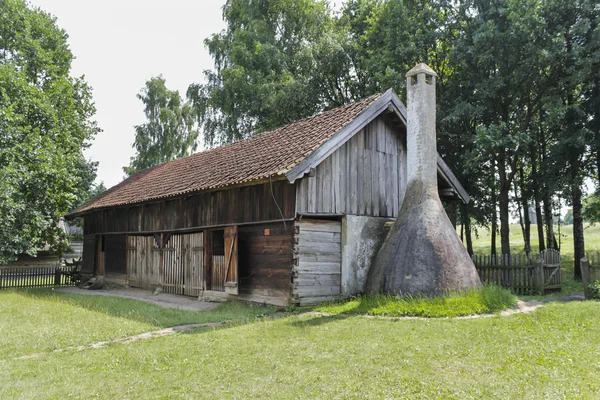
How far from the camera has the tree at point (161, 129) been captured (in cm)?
4009

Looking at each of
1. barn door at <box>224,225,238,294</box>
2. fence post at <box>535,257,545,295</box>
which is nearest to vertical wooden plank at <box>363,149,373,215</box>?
barn door at <box>224,225,238,294</box>

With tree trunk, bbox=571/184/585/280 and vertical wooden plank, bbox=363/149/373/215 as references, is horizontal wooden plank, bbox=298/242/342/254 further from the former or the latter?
tree trunk, bbox=571/184/585/280

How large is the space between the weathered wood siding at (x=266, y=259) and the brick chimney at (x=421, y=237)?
7.69 ft

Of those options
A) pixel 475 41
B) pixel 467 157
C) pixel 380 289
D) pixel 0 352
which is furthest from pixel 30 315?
pixel 475 41

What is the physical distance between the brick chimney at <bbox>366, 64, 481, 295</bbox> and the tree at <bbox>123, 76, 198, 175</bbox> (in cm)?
3033

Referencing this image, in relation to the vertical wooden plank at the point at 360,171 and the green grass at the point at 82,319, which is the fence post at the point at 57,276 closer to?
the green grass at the point at 82,319

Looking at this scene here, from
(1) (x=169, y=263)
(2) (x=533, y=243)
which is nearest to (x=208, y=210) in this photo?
(1) (x=169, y=263)

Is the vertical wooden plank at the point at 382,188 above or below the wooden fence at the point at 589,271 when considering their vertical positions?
above

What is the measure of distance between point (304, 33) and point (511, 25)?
1733cm

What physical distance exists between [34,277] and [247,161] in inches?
631

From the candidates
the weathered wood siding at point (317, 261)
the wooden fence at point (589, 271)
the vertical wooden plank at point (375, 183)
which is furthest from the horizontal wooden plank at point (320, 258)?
the wooden fence at point (589, 271)

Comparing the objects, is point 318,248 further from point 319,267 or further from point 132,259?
point 132,259

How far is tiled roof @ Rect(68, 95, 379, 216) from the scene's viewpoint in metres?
13.1

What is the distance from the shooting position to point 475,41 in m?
19.2
